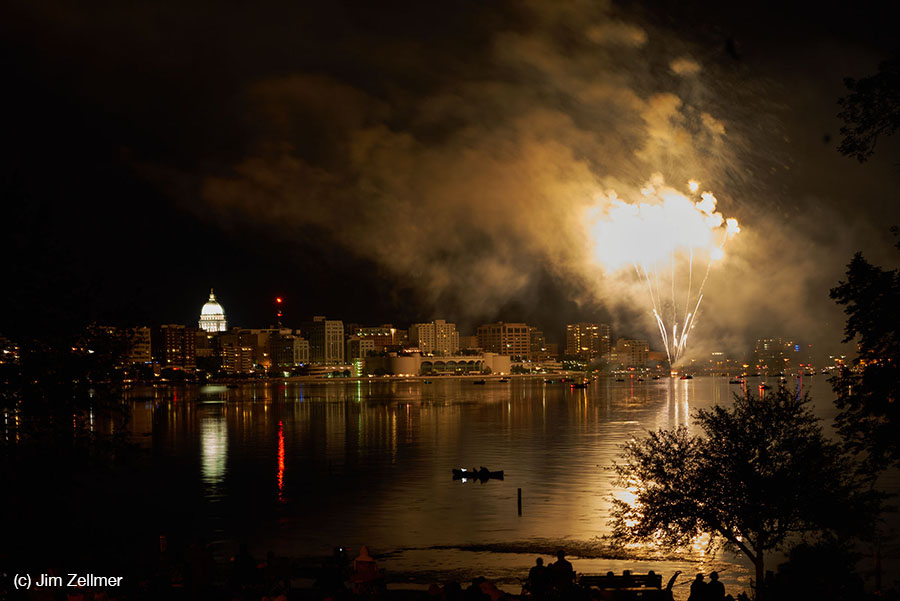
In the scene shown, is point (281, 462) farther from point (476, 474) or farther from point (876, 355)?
point (876, 355)

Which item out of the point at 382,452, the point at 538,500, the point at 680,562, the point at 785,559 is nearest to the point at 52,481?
the point at 680,562

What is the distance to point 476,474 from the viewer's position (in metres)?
41.4

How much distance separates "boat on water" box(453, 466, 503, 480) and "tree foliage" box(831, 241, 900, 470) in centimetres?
3117

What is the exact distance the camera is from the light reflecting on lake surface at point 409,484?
26.9 meters

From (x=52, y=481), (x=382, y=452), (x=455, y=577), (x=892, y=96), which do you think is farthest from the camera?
(x=382, y=452)

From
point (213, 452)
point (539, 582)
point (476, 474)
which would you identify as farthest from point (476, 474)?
point (539, 582)

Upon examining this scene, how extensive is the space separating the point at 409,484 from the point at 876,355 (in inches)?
1238

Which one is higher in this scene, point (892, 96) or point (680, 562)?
point (892, 96)

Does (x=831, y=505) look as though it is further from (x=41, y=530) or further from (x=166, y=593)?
(x=41, y=530)

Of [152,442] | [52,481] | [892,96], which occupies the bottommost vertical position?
[152,442]

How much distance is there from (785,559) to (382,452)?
3052 centimetres

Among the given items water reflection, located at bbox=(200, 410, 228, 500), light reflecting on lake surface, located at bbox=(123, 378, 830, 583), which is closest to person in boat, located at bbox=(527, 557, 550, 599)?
light reflecting on lake surface, located at bbox=(123, 378, 830, 583)

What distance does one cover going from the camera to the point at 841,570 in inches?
733

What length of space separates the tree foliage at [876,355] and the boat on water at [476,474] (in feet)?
102
